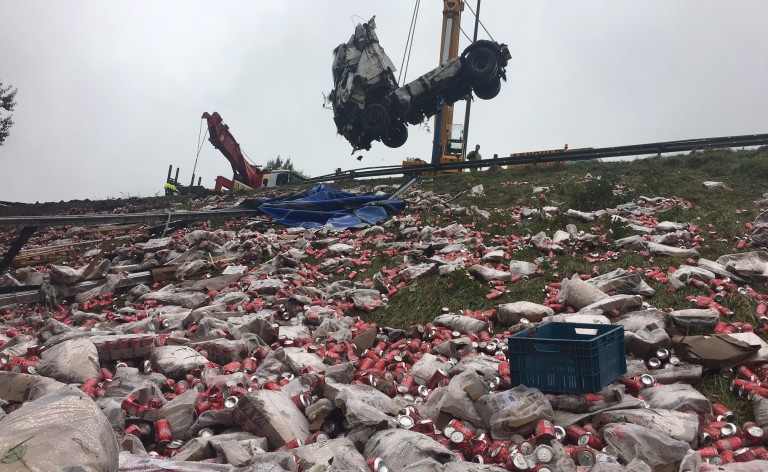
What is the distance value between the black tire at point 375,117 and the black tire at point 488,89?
10.4ft

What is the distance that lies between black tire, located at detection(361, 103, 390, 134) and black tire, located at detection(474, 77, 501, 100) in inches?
124

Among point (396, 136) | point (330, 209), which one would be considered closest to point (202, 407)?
point (330, 209)

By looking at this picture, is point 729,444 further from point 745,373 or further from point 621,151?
point 621,151

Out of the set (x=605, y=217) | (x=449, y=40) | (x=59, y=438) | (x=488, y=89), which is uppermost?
(x=449, y=40)

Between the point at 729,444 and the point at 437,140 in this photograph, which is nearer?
the point at 729,444

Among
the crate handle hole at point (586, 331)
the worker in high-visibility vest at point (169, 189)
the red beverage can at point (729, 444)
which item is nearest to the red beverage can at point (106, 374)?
the crate handle hole at point (586, 331)

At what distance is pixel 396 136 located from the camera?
18.4 metres

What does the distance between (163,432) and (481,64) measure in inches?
606

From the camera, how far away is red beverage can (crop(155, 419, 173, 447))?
2920mm

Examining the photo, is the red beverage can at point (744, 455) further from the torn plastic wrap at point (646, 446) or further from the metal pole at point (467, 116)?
the metal pole at point (467, 116)

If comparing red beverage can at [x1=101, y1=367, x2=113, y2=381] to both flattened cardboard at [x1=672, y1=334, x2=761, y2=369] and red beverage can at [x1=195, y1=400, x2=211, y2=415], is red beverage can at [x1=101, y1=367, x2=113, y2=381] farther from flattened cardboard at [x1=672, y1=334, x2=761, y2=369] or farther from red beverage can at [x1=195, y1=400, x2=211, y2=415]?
flattened cardboard at [x1=672, y1=334, x2=761, y2=369]

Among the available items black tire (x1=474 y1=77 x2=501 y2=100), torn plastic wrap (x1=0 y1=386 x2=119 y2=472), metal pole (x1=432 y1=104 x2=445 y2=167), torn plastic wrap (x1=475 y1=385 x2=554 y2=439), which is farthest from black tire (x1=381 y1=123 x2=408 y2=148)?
torn plastic wrap (x1=0 y1=386 x2=119 y2=472)

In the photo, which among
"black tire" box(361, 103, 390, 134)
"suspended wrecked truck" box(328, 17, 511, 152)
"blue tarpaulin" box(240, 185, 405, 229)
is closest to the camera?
"blue tarpaulin" box(240, 185, 405, 229)

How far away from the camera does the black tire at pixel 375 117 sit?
16.8 metres
